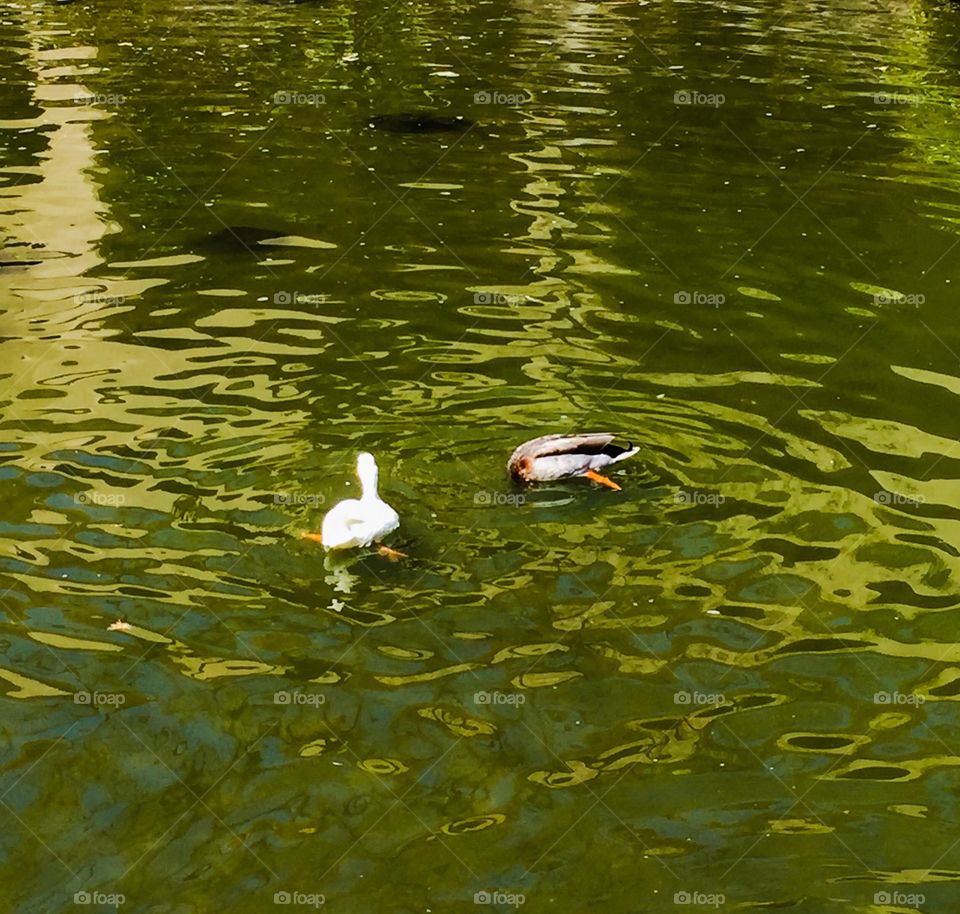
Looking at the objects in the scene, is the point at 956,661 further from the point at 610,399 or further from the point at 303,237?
the point at 303,237

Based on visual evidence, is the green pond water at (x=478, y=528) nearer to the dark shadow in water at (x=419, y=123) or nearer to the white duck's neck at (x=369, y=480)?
the white duck's neck at (x=369, y=480)

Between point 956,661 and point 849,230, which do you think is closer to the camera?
point 956,661

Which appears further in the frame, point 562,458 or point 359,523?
point 562,458

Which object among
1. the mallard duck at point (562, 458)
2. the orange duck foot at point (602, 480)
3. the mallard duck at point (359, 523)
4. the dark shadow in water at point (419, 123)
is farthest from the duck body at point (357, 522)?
the dark shadow in water at point (419, 123)

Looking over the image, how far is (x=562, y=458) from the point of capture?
8.02 m

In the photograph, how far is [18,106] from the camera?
17922mm

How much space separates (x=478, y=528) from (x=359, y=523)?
0.79m

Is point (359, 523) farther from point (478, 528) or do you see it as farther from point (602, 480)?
point (602, 480)

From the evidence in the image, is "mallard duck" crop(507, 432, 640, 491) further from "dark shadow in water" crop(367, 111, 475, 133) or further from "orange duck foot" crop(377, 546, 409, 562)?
"dark shadow in water" crop(367, 111, 475, 133)

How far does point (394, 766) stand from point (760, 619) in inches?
86.7

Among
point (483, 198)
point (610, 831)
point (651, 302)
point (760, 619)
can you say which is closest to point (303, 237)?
point (483, 198)

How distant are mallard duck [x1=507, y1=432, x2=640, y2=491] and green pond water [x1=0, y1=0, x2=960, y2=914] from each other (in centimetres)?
17

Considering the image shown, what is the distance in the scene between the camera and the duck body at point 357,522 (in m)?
7.38

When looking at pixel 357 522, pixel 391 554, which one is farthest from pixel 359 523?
pixel 391 554
